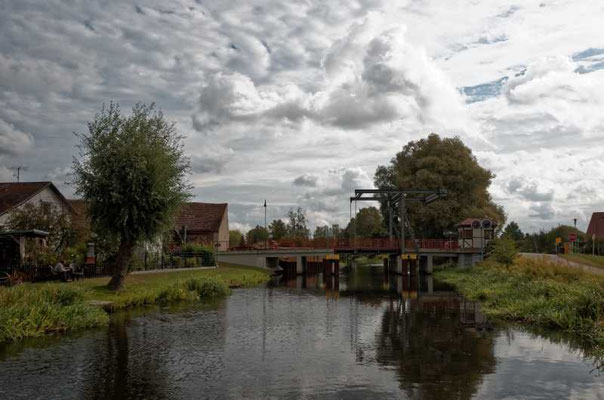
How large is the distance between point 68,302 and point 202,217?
130ft

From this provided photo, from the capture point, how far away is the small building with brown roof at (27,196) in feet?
120

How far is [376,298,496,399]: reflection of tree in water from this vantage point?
464 inches

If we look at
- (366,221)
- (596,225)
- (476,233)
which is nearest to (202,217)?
(476,233)

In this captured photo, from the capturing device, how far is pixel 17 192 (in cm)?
3931

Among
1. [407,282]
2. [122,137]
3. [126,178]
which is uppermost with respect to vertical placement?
[122,137]

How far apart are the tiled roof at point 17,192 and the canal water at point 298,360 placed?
19.4m

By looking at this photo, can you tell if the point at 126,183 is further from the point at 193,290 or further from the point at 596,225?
the point at 596,225

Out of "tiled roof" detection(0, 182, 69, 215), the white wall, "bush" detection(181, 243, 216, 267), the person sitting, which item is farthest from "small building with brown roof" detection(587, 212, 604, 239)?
the person sitting

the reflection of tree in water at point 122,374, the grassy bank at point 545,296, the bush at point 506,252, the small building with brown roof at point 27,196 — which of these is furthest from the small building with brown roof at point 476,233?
the reflection of tree in water at point 122,374

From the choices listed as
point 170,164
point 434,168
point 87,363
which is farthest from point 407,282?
point 87,363

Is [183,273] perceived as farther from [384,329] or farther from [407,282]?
[384,329]

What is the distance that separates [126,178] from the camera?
83.6 feet

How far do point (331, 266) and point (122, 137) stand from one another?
27358 millimetres

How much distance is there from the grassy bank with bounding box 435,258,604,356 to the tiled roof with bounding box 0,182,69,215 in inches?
1188
